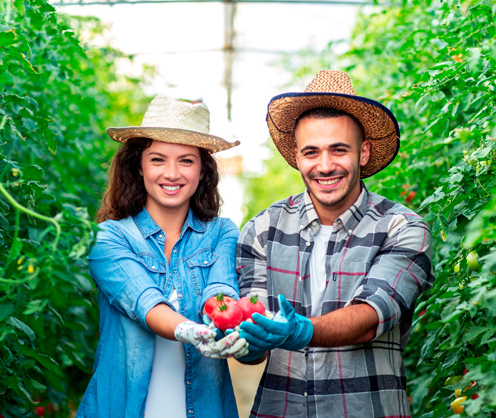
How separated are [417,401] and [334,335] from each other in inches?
34.7

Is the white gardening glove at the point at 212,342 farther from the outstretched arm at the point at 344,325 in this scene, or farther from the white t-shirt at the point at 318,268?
the white t-shirt at the point at 318,268

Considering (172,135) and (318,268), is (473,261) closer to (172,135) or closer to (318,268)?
(318,268)

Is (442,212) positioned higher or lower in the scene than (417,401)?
higher

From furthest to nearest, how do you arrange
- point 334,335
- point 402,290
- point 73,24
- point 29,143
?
point 73,24
point 29,143
point 402,290
point 334,335

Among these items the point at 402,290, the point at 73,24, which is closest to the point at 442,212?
the point at 402,290

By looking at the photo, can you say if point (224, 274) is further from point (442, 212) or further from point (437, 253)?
point (437, 253)

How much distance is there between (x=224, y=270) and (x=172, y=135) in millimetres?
595

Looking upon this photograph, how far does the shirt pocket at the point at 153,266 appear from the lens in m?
2.21

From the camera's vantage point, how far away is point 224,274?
2.25 metres

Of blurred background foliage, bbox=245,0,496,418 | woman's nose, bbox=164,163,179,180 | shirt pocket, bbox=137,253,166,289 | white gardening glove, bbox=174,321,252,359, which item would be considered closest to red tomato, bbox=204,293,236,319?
white gardening glove, bbox=174,321,252,359

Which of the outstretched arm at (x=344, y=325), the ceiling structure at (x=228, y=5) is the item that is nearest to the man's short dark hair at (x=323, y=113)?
the outstretched arm at (x=344, y=325)

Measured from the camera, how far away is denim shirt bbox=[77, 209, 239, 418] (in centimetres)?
207

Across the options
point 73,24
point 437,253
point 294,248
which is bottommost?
point 294,248

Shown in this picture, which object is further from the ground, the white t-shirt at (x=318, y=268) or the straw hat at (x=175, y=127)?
the straw hat at (x=175, y=127)
